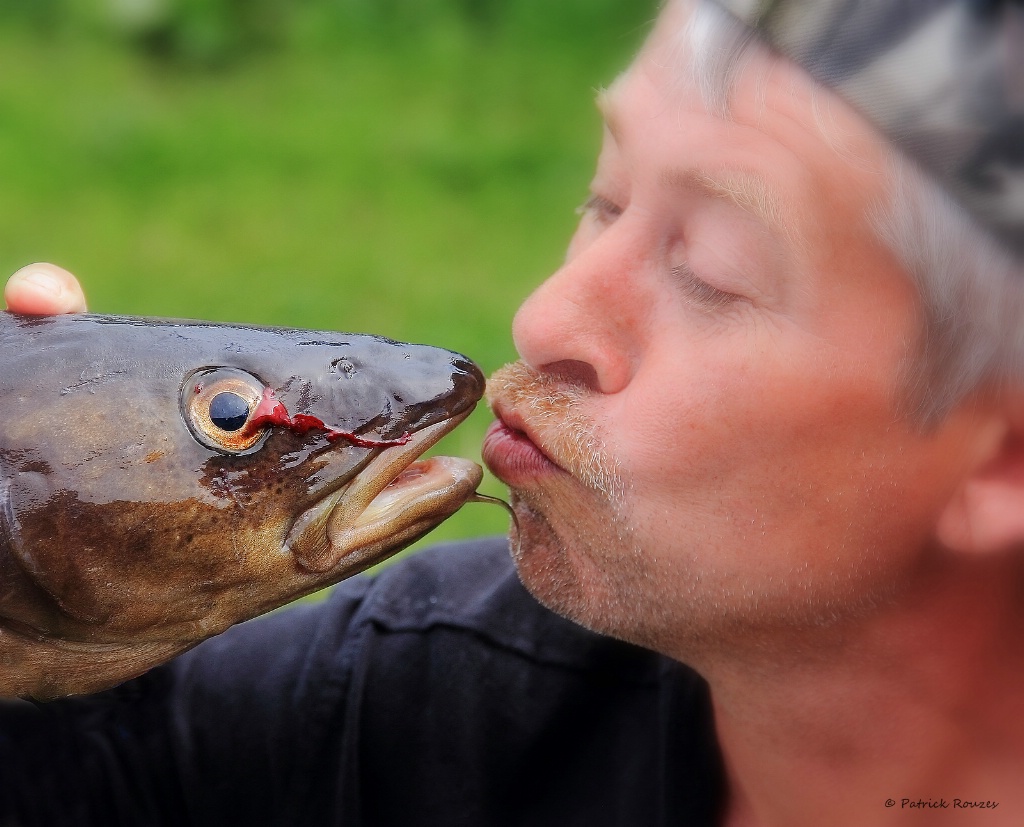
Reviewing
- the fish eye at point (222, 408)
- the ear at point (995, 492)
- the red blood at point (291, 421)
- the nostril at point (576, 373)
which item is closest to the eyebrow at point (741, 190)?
the nostril at point (576, 373)

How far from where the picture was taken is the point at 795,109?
1872 mm

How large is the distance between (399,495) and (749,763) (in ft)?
3.01

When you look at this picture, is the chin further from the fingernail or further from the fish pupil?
the fingernail

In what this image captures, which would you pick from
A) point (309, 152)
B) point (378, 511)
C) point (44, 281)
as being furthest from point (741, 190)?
point (309, 152)

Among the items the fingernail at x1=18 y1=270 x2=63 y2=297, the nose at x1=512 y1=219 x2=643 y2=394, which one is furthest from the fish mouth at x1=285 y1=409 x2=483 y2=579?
the fingernail at x1=18 y1=270 x2=63 y2=297

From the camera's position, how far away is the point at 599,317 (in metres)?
2.05

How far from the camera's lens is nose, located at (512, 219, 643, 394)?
2.05 m

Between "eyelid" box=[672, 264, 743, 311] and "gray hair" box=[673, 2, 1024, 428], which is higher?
"gray hair" box=[673, 2, 1024, 428]

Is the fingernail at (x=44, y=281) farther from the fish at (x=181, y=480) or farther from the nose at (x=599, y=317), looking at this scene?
the nose at (x=599, y=317)

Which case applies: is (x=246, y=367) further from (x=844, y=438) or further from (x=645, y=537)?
(x=844, y=438)

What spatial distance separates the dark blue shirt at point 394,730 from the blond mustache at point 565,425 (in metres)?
0.75

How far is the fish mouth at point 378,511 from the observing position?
2.03m

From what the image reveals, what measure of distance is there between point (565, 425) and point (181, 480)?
624mm

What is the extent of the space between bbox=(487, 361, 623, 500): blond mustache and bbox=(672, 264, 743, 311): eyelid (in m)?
0.24
